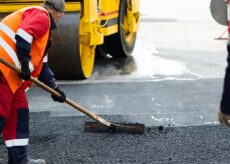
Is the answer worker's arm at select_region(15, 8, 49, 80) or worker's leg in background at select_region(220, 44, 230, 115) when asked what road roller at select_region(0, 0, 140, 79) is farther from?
worker's leg in background at select_region(220, 44, 230, 115)

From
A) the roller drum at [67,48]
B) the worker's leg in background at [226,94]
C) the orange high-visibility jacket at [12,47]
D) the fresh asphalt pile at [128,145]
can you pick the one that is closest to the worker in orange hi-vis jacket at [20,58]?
the orange high-visibility jacket at [12,47]

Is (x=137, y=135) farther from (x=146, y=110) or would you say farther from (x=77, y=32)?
(x=77, y=32)

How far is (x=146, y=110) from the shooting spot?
6.59m

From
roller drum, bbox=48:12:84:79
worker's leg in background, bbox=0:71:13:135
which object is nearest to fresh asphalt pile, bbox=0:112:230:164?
worker's leg in background, bbox=0:71:13:135

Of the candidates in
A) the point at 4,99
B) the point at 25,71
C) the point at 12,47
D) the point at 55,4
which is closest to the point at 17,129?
the point at 4,99

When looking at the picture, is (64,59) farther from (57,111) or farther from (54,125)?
(54,125)

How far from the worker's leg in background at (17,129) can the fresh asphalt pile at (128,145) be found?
0.29 meters

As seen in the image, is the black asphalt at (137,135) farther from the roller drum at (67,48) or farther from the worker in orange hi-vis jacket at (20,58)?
the roller drum at (67,48)

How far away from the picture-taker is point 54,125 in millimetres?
5863

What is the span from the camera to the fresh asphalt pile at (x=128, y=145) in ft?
16.0

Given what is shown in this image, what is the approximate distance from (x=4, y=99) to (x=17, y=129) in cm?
37

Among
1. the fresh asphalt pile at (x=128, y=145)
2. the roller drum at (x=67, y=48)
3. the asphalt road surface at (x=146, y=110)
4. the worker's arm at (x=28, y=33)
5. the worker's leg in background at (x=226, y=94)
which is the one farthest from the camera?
the roller drum at (x=67, y=48)

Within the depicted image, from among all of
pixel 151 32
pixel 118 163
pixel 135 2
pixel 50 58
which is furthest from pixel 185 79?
pixel 151 32

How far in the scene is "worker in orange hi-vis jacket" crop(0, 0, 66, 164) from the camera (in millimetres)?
4371
